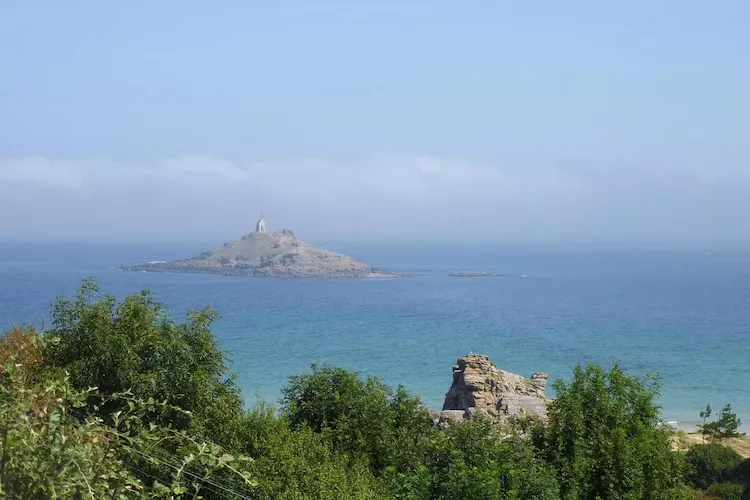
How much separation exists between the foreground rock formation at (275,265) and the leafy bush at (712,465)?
5508 inches

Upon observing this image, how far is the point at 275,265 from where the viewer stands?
178 metres

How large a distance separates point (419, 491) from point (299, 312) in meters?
93.7

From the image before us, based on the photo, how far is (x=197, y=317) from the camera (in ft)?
66.1

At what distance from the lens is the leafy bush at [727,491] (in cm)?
2716

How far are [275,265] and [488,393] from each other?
15278cm

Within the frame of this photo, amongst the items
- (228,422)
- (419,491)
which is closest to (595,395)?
(419,491)

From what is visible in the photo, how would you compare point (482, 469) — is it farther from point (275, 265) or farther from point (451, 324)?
point (275, 265)

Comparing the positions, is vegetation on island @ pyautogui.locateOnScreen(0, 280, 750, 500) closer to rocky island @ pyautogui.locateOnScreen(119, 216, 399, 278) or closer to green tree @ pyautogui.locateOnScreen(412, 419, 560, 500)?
green tree @ pyautogui.locateOnScreen(412, 419, 560, 500)

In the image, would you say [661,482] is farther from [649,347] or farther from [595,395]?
[649,347]

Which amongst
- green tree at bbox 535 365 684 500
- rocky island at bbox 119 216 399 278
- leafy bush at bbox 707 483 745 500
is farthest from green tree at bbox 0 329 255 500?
rocky island at bbox 119 216 399 278

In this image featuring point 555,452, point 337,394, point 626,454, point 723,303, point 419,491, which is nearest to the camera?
point 419,491

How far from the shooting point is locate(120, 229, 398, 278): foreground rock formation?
562 ft

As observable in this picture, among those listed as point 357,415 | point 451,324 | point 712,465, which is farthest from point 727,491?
point 451,324

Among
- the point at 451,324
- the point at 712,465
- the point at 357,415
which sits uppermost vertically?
the point at 357,415
